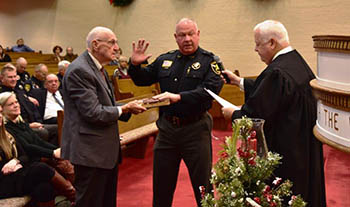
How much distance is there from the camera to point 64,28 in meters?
12.8

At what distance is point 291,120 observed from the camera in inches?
86.2

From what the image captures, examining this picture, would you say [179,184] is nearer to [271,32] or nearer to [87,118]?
[87,118]

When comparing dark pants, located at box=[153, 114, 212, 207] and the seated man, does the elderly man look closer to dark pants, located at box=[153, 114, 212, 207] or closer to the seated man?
dark pants, located at box=[153, 114, 212, 207]

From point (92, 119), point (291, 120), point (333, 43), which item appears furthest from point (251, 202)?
point (92, 119)

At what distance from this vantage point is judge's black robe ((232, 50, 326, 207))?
2.19m

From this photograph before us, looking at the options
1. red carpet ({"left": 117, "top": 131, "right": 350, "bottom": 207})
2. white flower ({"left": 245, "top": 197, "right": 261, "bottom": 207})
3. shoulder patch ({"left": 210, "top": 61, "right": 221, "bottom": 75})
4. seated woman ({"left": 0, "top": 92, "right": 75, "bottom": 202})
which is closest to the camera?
white flower ({"left": 245, "top": 197, "right": 261, "bottom": 207})

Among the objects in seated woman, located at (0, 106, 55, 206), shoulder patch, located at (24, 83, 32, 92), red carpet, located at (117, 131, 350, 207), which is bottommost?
red carpet, located at (117, 131, 350, 207)

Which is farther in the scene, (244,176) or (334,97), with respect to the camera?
(244,176)

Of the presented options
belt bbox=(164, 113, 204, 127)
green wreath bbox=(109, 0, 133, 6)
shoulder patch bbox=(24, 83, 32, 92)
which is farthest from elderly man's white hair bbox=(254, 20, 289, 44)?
green wreath bbox=(109, 0, 133, 6)

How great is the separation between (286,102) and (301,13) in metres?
6.94

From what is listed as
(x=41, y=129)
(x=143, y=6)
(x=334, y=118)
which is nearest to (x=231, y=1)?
(x=143, y=6)

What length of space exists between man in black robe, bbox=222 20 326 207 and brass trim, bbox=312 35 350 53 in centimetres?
84

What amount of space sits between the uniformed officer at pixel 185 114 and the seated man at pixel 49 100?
2.71 metres

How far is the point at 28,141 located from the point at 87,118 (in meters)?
1.18
